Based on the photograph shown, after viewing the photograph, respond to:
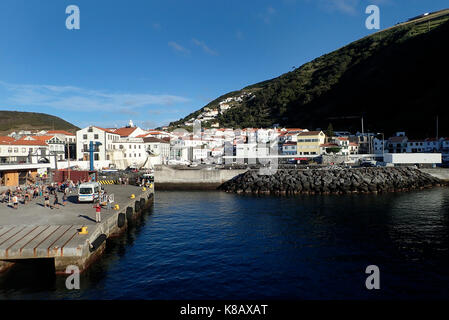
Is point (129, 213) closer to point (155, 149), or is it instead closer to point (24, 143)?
point (24, 143)

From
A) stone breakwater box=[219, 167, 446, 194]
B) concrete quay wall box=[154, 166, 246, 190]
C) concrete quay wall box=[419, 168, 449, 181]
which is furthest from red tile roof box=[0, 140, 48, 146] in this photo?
concrete quay wall box=[419, 168, 449, 181]

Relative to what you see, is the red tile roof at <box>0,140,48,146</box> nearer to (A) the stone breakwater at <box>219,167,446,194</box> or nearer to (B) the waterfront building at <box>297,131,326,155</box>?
(A) the stone breakwater at <box>219,167,446,194</box>

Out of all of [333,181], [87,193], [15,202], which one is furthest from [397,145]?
[15,202]

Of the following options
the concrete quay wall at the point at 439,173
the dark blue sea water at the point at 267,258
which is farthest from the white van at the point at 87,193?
the concrete quay wall at the point at 439,173

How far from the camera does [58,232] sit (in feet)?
63.3

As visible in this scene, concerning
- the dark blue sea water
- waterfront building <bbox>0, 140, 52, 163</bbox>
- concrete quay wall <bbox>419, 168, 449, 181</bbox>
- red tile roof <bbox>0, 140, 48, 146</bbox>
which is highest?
red tile roof <bbox>0, 140, 48, 146</bbox>

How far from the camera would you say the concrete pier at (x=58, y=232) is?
53.9 ft

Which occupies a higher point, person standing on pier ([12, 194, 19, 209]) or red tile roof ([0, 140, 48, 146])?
red tile roof ([0, 140, 48, 146])

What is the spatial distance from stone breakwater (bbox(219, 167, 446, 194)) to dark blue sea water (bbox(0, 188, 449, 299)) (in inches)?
549

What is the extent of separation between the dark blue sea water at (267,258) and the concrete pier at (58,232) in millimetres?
1084

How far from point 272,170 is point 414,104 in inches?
Result: 5008

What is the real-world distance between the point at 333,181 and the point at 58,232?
45176 millimetres

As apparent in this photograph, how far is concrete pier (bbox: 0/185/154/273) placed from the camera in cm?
1642
